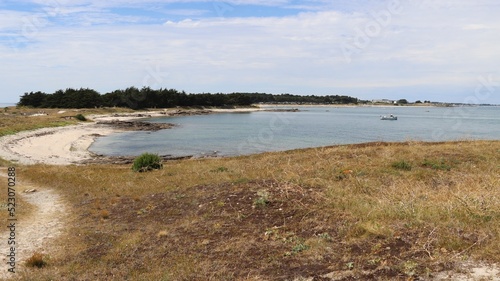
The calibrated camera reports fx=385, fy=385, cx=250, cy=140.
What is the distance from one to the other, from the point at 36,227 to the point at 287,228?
9460 millimetres

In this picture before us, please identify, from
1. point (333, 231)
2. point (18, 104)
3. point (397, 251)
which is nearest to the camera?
point (397, 251)

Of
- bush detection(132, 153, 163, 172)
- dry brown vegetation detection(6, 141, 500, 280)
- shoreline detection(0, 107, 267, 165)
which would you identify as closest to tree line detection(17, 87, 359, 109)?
shoreline detection(0, 107, 267, 165)

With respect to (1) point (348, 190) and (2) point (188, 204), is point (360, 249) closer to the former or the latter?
(1) point (348, 190)

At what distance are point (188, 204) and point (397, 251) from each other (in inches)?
341

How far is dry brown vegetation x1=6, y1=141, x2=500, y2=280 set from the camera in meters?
7.95

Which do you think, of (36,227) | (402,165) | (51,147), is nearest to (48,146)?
(51,147)

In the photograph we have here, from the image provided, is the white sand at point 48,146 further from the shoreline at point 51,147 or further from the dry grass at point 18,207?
the dry grass at point 18,207

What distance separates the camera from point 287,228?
1060 centimetres

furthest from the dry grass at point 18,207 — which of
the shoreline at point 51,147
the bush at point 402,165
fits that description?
the shoreline at point 51,147

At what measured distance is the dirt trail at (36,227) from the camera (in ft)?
36.7

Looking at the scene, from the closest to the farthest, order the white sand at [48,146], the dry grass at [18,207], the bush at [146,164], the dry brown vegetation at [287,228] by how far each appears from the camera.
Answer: the dry brown vegetation at [287,228]
the dry grass at [18,207]
the bush at [146,164]
the white sand at [48,146]

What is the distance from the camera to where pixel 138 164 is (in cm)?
2550

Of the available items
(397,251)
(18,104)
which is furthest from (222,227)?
(18,104)

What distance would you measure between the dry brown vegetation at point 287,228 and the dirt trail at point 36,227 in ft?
2.02
